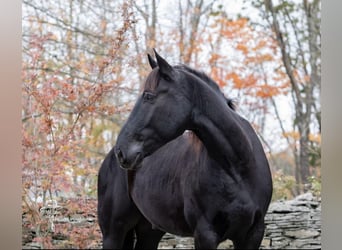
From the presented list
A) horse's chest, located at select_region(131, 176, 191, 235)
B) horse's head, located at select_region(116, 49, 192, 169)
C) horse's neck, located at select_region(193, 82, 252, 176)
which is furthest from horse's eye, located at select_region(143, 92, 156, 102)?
horse's chest, located at select_region(131, 176, 191, 235)

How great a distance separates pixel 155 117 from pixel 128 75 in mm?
2544

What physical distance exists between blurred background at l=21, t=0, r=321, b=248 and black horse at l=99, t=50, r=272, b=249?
1.28 m

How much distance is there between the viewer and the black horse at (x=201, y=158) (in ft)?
6.93

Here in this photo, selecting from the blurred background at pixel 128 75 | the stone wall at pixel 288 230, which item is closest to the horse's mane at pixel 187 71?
the blurred background at pixel 128 75

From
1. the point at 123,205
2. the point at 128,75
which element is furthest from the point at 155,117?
the point at 128,75

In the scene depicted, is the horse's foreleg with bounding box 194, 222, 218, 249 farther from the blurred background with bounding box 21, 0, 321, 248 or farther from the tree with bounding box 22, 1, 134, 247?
the tree with bounding box 22, 1, 134, 247

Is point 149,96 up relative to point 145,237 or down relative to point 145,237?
up

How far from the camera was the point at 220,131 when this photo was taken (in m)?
2.23

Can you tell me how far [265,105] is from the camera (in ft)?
17.6

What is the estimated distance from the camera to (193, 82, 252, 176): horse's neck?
220cm

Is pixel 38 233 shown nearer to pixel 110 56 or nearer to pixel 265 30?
pixel 110 56

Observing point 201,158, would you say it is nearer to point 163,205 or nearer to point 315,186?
point 163,205

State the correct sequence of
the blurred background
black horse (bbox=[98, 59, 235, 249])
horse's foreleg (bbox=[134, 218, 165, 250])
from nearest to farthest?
black horse (bbox=[98, 59, 235, 249])
horse's foreleg (bbox=[134, 218, 165, 250])
the blurred background
